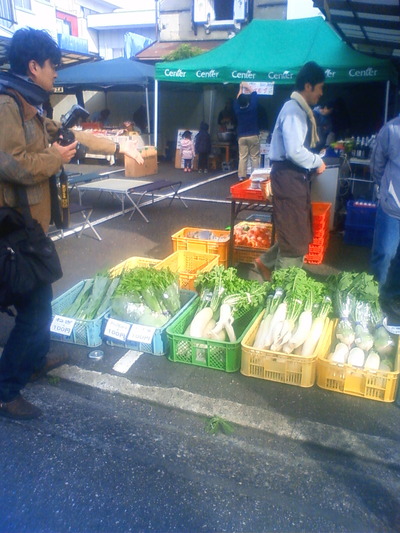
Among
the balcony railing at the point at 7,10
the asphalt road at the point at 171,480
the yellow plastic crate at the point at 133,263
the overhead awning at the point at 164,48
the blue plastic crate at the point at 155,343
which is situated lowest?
the asphalt road at the point at 171,480

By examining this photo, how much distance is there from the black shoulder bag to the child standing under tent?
12.0 m

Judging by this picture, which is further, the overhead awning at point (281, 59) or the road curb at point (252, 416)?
the overhead awning at point (281, 59)

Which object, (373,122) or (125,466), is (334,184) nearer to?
(125,466)

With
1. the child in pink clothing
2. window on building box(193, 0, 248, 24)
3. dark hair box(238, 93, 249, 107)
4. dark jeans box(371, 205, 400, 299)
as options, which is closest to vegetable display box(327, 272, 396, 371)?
dark jeans box(371, 205, 400, 299)

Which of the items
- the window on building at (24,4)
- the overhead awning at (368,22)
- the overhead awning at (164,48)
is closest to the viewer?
the overhead awning at (368,22)

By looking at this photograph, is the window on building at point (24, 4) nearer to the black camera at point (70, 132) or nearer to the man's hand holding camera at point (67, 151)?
the black camera at point (70, 132)

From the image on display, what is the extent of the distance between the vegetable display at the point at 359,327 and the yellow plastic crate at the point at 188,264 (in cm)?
137

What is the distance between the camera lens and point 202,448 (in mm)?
2801

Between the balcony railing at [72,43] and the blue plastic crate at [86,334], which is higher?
the balcony railing at [72,43]

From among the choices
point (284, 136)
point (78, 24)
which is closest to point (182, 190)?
point (284, 136)

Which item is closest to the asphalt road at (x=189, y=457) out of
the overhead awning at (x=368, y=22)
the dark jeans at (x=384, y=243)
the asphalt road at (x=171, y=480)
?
the asphalt road at (x=171, y=480)

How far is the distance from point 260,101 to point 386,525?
16.2 metres

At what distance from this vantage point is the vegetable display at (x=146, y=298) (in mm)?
3826

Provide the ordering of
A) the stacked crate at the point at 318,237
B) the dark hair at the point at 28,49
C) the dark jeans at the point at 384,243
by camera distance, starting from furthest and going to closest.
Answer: the stacked crate at the point at 318,237
the dark jeans at the point at 384,243
the dark hair at the point at 28,49
